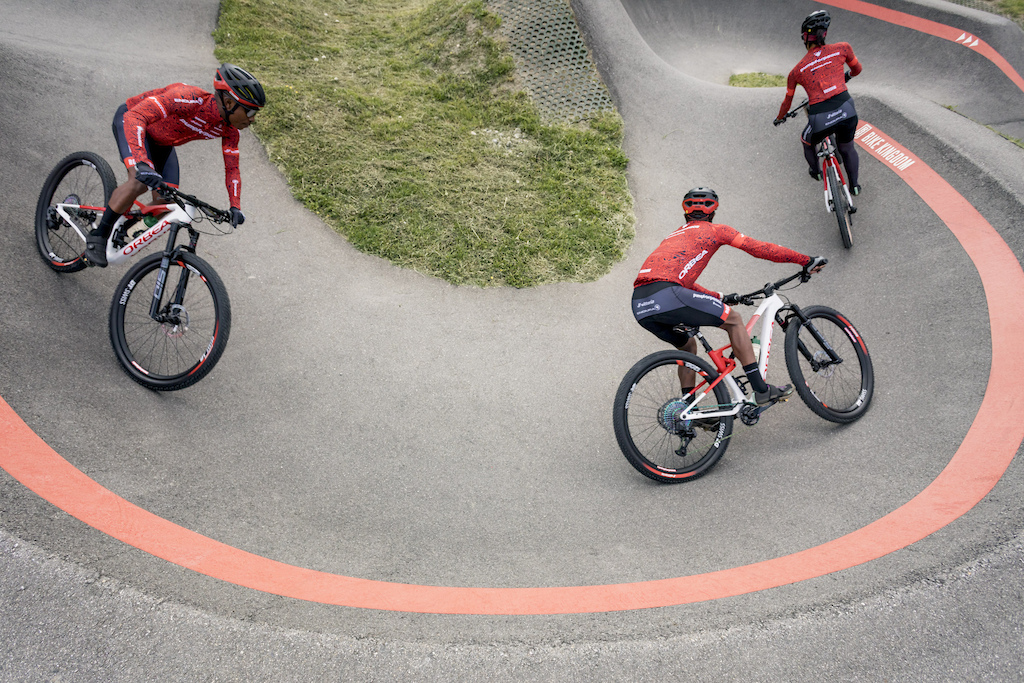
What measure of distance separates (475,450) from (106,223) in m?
3.80

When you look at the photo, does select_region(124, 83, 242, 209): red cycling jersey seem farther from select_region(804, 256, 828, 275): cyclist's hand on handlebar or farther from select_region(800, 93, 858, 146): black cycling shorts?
select_region(800, 93, 858, 146): black cycling shorts

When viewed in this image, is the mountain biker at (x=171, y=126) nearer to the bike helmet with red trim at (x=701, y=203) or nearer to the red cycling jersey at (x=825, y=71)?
the bike helmet with red trim at (x=701, y=203)

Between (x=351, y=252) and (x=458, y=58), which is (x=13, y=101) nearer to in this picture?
(x=351, y=252)

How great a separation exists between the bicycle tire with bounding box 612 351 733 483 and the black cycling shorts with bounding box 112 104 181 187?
14.0 ft

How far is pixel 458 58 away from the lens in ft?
31.6

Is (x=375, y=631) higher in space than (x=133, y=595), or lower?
higher

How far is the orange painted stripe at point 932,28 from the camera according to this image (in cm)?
1053

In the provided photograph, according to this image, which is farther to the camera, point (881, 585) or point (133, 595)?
point (881, 585)

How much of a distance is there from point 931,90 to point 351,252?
1160 cm

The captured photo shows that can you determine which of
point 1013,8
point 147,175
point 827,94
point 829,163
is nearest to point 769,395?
point 829,163

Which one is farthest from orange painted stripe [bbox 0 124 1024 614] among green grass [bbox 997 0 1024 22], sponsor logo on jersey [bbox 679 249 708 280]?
green grass [bbox 997 0 1024 22]

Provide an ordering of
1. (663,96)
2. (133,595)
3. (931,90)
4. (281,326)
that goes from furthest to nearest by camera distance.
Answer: (931,90), (663,96), (281,326), (133,595)

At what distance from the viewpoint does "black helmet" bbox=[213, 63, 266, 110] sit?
4.41 m

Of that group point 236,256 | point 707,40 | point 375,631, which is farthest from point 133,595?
point 707,40
